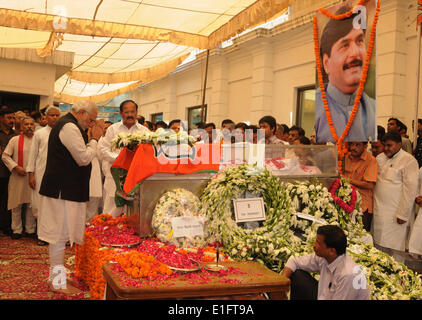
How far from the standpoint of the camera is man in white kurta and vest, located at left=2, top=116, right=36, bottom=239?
18.7ft

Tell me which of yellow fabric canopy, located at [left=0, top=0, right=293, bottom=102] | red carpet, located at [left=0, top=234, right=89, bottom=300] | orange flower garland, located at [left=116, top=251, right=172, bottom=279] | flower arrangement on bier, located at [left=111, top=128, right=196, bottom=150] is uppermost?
yellow fabric canopy, located at [left=0, top=0, right=293, bottom=102]

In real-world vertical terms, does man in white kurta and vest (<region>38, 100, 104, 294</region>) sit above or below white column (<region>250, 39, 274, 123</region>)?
below

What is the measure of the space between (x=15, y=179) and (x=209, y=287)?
178 inches

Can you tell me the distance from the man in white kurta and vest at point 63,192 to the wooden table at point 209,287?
1472 millimetres

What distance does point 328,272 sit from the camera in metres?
2.47

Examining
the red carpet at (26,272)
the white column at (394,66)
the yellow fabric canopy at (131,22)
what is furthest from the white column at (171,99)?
the red carpet at (26,272)

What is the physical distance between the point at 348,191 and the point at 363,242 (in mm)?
560

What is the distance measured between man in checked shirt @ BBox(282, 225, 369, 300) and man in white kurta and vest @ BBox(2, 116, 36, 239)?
169 inches

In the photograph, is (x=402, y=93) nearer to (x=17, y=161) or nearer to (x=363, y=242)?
(x=363, y=242)

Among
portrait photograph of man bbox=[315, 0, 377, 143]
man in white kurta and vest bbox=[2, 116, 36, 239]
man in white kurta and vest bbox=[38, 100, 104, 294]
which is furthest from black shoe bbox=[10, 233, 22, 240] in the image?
portrait photograph of man bbox=[315, 0, 377, 143]

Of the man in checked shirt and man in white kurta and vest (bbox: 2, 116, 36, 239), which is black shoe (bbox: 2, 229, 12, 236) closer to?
man in white kurta and vest (bbox: 2, 116, 36, 239)

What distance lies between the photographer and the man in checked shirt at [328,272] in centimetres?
230

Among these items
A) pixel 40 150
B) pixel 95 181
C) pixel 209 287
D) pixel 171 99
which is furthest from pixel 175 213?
pixel 171 99

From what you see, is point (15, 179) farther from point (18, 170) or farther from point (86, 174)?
point (86, 174)
